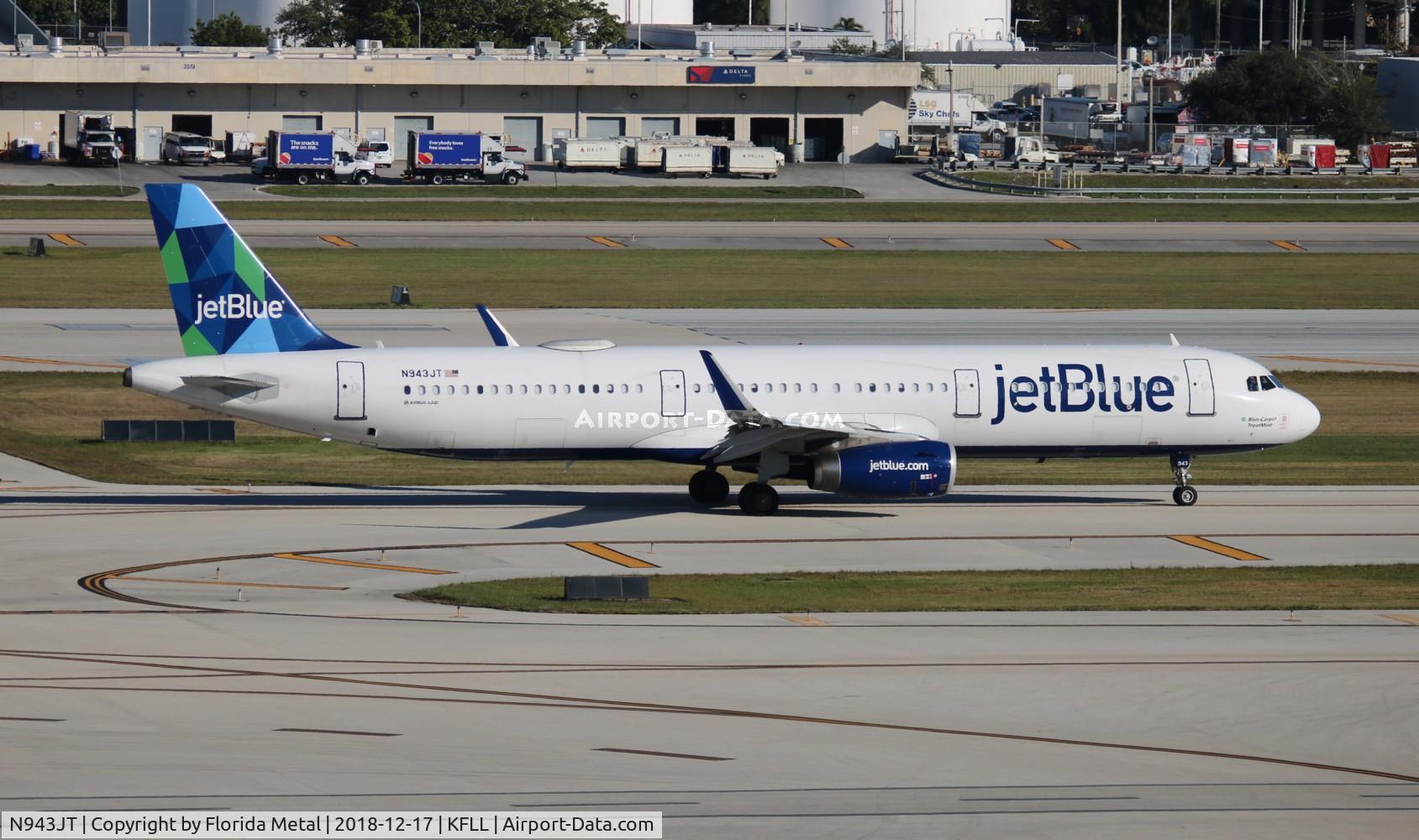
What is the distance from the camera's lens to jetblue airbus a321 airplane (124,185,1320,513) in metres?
40.1

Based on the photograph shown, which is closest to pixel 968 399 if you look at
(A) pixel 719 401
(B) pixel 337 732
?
(A) pixel 719 401

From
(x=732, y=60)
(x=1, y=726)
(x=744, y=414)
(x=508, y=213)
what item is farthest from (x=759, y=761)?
(x=732, y=60)

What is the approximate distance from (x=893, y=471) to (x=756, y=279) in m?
50.2

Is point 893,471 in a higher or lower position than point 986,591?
higher

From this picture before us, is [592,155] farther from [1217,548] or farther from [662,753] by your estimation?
[662,753]

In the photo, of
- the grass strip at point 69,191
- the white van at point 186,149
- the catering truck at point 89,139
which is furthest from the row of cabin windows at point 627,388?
the catering truck at point 89,139

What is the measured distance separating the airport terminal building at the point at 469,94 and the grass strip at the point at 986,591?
371 ft

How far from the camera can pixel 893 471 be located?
3959cm

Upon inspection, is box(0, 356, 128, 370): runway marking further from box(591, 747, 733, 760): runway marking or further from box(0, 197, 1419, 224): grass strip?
box(0, 197, 1419, 224): grass strip

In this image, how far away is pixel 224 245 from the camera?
1604 inches

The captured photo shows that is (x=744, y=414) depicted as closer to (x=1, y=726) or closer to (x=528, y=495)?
(x=528, y=495)

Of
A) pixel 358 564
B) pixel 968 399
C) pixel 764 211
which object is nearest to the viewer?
pixel 358 564

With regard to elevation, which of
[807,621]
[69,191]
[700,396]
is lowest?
[807,621]

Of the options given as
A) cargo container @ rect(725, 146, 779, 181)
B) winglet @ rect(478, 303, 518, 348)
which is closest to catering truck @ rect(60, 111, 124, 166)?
cargo container @ rect(725, 146, 779, 181)
